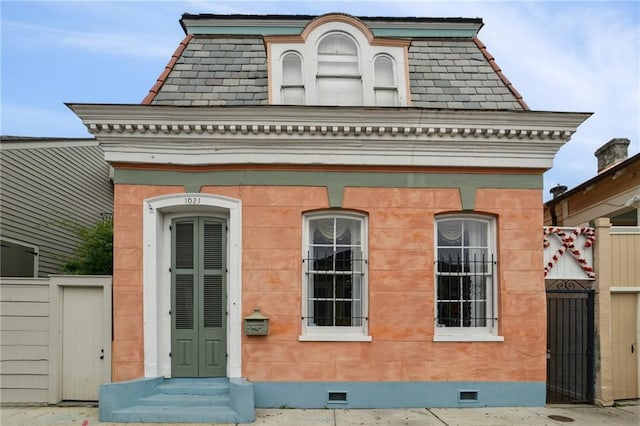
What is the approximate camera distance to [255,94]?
7570mm

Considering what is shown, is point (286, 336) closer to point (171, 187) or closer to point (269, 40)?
point (171, 187)

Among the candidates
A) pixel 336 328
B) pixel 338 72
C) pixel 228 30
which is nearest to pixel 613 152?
pixel 338 72

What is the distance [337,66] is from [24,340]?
679 centimetres

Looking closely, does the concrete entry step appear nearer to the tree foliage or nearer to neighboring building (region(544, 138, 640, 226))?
the tree foliage

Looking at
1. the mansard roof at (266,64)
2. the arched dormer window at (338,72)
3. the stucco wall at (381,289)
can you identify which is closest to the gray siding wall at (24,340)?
the stucco wall at (381,289)

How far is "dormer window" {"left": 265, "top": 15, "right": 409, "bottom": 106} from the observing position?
753cm

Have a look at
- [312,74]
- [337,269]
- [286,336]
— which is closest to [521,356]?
[337,269]

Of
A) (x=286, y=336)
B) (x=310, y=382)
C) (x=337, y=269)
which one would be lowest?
(x=310, y=382)

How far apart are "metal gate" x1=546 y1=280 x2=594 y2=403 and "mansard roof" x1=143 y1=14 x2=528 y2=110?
3331mm

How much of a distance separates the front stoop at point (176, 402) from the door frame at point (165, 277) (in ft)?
0.96

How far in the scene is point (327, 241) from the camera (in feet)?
24.2

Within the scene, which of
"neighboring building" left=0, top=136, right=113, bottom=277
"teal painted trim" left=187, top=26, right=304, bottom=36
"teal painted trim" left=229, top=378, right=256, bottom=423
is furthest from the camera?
"neighboring building" left=0, top=136, right=113, bottom=277

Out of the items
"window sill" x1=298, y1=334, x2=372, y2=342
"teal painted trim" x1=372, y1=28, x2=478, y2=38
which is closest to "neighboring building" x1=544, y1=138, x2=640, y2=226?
"teal painted trim" x1=372, y1=28, x2=478, y2=38

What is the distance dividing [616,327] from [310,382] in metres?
5.30
